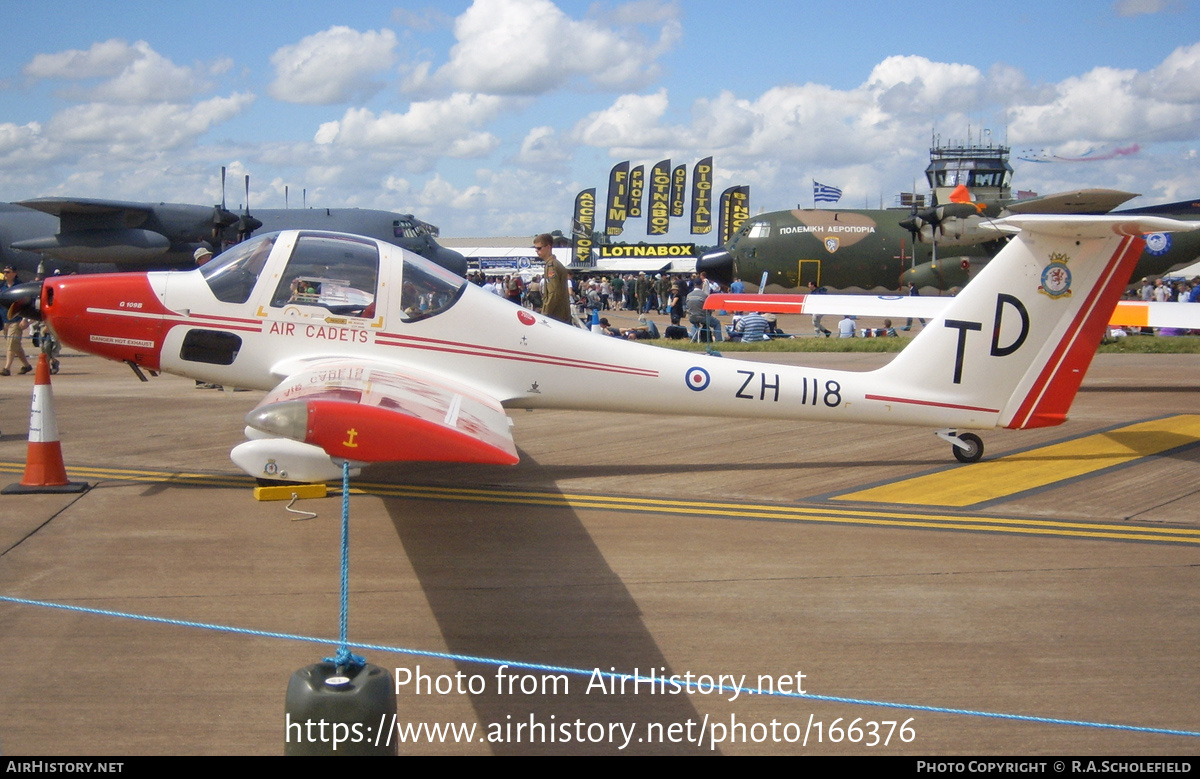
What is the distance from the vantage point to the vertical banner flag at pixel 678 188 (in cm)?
7238

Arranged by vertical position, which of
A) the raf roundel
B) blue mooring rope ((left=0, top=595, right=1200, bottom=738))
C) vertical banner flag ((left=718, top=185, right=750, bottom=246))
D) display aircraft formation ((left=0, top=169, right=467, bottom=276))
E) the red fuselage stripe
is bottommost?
blue mooring rope ((left=0, top=595, right=1200, bottom=738))

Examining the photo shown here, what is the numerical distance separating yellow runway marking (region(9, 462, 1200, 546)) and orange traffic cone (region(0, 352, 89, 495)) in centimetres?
52

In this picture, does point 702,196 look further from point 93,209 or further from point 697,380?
point 697,380

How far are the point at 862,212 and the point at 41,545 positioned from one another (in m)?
25.2

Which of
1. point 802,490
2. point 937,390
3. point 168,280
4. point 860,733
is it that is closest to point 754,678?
point 860,733

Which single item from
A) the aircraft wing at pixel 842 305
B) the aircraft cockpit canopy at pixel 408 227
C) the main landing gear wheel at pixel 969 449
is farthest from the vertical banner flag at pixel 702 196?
the main landing gear wheel at pixel 969 449

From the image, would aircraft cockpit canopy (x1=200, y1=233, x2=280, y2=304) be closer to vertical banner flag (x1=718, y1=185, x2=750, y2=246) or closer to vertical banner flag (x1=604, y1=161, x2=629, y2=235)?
vertical banner flag (x1=718, y1=185, x2=750, y2=246)

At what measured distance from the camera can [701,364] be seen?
7.55 meters

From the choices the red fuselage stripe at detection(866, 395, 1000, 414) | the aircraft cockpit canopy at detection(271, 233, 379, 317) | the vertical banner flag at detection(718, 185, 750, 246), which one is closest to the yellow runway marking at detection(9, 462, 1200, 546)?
the red fuselage stripe at detection(866, 395, 1000, 414)

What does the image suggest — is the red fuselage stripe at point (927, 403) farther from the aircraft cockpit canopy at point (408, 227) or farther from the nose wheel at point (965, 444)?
the aircraft cockpit canopy at point (408, 227)

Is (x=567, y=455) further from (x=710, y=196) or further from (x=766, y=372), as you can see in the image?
(x=710, y=196)

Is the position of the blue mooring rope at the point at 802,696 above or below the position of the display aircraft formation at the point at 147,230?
below

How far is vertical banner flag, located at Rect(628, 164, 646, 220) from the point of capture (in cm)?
7356

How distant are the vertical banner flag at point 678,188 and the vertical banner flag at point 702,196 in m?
1.60
